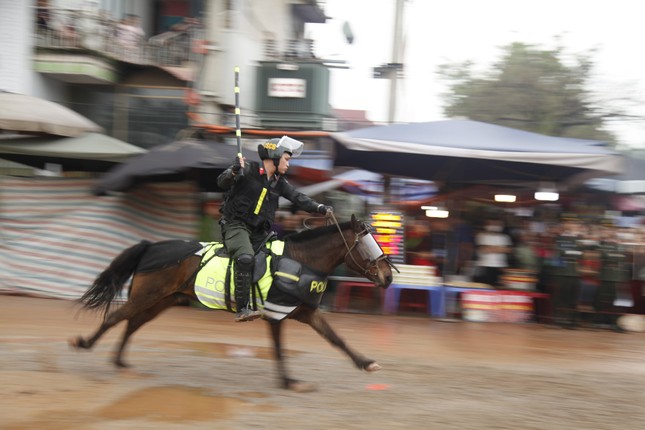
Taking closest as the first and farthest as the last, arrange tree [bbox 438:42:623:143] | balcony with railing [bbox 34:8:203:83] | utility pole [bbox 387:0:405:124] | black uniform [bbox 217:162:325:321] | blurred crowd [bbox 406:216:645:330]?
black uniform [bbox 217:162:325:321] → blurred crowd [bbox 406:216:645:330] → utility pole [bbox 387:0:405:124] → balcony with railing [bbox 34:8:203:83] → tree [bbox 438:42:623:143]

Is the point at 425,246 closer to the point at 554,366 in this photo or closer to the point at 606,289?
the point at 606,289

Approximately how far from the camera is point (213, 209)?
1371cm

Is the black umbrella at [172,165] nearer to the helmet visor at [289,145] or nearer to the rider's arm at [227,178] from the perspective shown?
the helmet visor at [289,145]

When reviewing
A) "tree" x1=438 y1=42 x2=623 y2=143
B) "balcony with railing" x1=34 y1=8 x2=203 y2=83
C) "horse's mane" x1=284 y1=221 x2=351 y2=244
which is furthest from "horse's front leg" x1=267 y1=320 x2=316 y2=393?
"tree" x1=438 y1=42 x2=623 y2=143

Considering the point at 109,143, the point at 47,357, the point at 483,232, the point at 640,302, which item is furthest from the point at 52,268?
the point at 640,302

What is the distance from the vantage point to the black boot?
6.91 m

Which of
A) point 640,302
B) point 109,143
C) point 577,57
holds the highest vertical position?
point 577,57

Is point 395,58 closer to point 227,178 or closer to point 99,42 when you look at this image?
point 99,42

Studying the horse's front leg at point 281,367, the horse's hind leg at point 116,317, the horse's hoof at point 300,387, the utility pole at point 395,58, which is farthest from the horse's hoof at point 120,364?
the utility pole at point 395,58

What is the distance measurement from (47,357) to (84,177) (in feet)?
20.5

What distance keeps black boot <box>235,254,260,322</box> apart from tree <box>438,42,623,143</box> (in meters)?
18.9

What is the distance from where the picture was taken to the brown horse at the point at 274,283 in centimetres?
707

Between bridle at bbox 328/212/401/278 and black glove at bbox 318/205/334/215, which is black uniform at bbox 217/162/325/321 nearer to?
black glove at bbox 318/205/334/215

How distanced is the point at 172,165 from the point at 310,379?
5.93 meters
